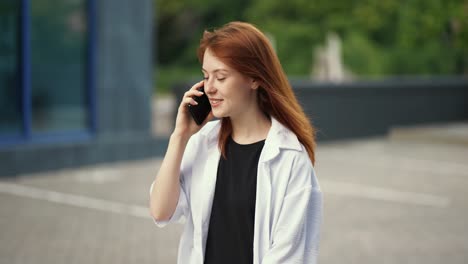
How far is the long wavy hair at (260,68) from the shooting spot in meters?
3.25

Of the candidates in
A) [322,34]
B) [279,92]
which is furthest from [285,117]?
[322,34]

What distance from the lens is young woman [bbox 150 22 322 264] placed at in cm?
323

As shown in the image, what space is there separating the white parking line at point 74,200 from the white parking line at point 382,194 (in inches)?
113

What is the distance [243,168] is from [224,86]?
0.31m

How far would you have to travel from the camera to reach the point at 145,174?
13523mm

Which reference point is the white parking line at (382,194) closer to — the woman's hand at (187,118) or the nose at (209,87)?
the woman's hand at (187,118)

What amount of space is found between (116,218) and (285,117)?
267 inches

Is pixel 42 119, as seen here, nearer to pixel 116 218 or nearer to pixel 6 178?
pixel 6 178

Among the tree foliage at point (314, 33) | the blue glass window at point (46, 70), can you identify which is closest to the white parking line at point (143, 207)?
the blue glass window at point (46, 70)

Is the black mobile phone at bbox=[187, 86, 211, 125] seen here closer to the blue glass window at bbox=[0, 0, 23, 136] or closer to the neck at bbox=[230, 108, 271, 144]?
the neck at bbox=[230, 108, 271, 144]

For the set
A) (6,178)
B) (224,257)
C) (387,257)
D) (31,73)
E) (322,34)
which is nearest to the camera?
(224,257)

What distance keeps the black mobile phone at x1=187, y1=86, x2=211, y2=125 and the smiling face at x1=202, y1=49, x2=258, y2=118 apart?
0.30 ft

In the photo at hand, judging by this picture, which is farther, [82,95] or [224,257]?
[82,95]

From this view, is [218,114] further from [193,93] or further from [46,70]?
[46,70]
